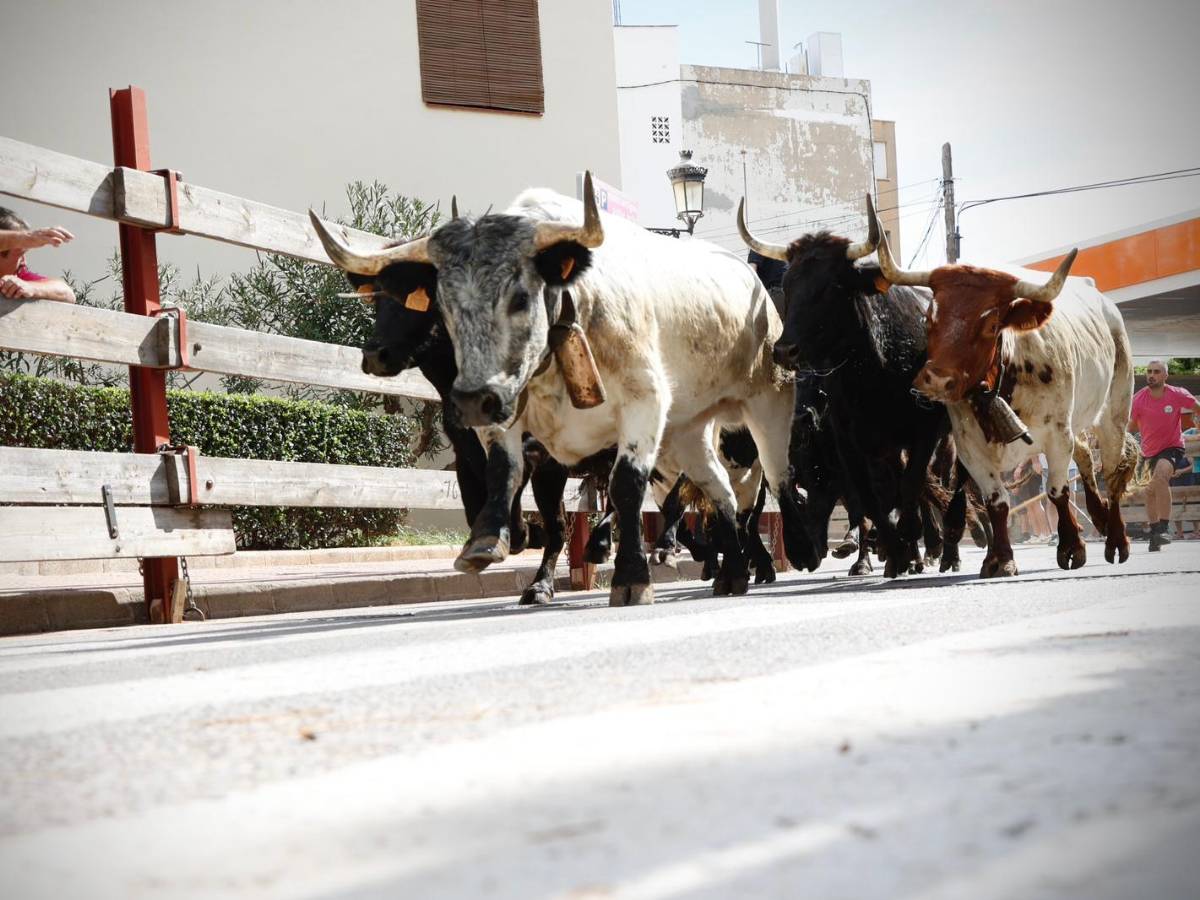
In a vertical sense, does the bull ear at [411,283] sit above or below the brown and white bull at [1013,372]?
above

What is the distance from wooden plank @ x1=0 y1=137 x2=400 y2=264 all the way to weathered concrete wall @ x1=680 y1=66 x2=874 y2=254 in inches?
1502

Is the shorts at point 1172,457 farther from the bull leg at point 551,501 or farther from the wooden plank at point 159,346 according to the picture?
the wooden plank at point 159,346

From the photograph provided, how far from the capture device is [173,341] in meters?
7.73

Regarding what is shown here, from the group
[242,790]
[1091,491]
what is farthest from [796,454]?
[242,790]

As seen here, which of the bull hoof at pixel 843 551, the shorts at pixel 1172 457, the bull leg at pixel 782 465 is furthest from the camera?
the shorts at pixel 1172 457

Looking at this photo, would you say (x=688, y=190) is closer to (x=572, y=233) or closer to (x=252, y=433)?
(x=252, y=433)

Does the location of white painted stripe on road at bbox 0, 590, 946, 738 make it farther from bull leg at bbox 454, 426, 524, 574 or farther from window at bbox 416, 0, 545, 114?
window at bbox 416, 0, 545, 114

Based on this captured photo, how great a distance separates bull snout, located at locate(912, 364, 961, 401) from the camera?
8312mm

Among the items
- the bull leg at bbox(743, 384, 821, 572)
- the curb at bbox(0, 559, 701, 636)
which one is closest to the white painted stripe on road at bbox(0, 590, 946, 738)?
the curb at bbox(0, 559, 701, 636)

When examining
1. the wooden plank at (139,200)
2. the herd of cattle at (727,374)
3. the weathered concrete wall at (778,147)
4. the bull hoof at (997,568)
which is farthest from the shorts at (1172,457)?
the weathered concrete wall at (778,147)

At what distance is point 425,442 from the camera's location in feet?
63.0

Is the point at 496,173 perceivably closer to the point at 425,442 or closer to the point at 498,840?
the point at 425,442

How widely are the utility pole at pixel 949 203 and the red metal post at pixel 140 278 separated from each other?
34.9 meters

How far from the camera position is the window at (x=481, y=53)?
24297 mm
